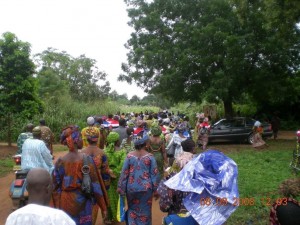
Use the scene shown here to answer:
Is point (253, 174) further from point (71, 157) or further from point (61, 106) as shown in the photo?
point (61, 106)

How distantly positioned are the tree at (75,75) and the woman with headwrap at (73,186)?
35.2 meters

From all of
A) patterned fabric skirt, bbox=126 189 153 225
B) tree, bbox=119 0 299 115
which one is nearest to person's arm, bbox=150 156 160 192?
patterned fabric skirt, bbox=126 189 153 225

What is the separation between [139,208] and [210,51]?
14646 mm

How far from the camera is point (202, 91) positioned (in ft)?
66.2

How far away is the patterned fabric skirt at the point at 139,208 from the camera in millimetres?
5309

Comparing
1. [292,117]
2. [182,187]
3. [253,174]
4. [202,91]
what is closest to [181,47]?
[202,91]

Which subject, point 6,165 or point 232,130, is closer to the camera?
point 6,165

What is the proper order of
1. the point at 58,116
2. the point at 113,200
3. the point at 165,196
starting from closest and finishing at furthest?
1. the point at 165,196
2. the point at 113,200
3. the point at 58,116

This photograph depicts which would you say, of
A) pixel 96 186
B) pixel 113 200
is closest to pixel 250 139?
pixel 113 200

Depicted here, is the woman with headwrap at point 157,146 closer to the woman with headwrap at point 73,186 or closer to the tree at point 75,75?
the woman with headwrap at point 73,186

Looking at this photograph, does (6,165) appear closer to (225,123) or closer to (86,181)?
(86,181)

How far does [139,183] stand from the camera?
522 centimetres

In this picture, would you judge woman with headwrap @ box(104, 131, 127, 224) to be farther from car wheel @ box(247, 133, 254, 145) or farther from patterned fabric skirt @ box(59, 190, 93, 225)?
car wheel @ box(247, 133, 254, 145)

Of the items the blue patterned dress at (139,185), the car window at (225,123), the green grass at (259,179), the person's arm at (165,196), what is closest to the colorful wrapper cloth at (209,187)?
the person's arm at (165,196)
